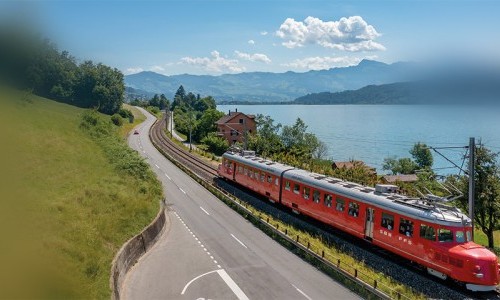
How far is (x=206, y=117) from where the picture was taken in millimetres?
108000

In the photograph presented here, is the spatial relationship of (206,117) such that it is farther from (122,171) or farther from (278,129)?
(122,171)

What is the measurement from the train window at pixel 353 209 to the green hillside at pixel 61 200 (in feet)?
46.4

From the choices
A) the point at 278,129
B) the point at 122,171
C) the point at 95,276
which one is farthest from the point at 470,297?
the point at 278,129

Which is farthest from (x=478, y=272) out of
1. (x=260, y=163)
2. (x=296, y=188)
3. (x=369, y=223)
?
(x=260, y=163)

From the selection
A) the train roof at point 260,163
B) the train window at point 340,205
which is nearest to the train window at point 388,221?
the train window at point 340,205

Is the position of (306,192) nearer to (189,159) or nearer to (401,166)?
(189,159)

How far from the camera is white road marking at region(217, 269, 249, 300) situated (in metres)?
20.2

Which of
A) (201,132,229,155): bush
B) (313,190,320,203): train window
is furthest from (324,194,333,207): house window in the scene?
(201,132,229,155): bush

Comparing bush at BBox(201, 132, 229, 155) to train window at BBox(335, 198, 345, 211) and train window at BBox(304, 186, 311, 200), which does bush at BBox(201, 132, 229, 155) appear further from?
train window at BBox(335, 198, 345, 211)

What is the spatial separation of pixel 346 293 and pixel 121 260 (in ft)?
39.7

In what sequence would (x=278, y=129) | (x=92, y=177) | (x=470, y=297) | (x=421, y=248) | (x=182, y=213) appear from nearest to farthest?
(x=470, y=297)
(x=421, y=248)
(x=92, y=177)
(x=182, y=213)
(x=278, y=129)

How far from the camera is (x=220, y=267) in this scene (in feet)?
78.4

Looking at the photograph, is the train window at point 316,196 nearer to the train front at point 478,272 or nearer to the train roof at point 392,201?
the train roof at point 392,201

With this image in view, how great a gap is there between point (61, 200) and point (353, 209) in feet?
59.2
